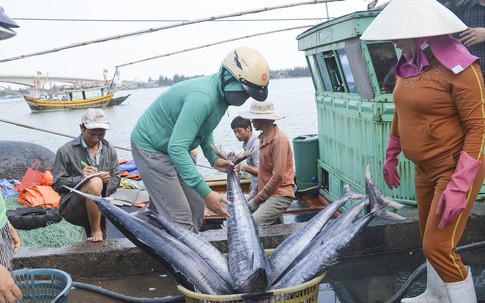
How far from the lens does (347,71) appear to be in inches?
254

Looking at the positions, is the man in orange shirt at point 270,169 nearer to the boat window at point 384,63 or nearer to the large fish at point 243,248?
the boat window at point 384,63

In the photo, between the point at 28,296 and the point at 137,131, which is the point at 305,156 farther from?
the point at 28,296

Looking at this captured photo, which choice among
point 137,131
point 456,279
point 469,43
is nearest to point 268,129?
point 137,131

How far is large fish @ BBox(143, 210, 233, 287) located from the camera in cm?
364

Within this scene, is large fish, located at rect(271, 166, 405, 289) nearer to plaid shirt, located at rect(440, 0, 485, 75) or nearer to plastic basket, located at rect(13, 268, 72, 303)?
plastic basket, located at rect(13, 268, 72, 303)

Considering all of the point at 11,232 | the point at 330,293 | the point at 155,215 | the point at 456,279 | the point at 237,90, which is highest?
the point at 237,90

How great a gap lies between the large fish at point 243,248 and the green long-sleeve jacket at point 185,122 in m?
0.25

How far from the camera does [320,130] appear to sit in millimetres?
8094

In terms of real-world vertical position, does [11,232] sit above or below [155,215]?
above

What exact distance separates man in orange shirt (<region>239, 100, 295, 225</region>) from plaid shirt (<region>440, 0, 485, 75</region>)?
2088 millimetres

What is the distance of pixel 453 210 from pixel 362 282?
170cm

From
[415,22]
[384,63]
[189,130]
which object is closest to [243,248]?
[189,130]

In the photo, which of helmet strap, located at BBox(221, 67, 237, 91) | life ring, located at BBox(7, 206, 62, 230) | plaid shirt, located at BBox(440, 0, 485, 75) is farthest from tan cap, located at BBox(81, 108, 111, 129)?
plaid shirt, located at BBox(440, 0, 485, 75)

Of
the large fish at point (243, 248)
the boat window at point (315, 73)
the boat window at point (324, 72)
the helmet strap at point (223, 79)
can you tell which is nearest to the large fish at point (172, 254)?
the large fish at point (243, 248)
